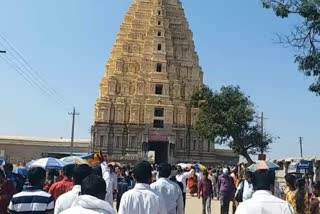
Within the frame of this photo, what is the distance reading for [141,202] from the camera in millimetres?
5508

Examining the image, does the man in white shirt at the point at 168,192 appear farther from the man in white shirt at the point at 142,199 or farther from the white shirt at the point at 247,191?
the white shirt at the point at 247,191

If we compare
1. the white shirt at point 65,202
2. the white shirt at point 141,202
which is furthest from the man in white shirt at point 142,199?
the white shirt at point 65,202

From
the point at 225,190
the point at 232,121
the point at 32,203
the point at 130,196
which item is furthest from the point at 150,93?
the point at 32,203

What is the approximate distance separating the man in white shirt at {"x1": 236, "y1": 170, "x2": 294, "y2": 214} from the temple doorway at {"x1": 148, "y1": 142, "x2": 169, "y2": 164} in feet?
182

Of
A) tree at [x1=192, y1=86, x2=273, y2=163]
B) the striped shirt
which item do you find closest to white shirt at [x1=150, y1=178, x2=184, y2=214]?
the striped shirt

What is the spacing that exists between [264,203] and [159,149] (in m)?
57.8

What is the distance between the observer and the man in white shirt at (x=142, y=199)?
5496mm

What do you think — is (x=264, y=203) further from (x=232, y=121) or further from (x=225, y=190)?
(x=232, y=121)

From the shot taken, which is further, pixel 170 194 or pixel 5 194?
pixel 170 194

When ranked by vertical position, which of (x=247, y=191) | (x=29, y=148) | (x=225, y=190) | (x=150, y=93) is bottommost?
(x=225, y=190)

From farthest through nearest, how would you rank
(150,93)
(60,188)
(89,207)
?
(150,93) → (60,188) → (89,207)

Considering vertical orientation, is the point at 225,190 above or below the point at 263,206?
below

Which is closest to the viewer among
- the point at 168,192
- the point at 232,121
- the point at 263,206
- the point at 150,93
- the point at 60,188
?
the point at 263,206

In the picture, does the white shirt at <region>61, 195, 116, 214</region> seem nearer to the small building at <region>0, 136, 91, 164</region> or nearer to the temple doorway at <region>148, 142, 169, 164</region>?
the temple doorway at <region>148, 142, 169, 164</region>
